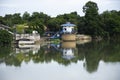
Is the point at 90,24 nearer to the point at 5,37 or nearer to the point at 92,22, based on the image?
the point at 92,22

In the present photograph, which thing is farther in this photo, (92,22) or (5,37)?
(92,22)

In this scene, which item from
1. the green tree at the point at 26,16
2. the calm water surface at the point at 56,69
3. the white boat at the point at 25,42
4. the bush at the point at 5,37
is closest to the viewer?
the calm water surface at the point at 56,69

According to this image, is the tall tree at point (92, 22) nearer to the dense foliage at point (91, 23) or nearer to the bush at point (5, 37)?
the dense foliage at point (91, 23)

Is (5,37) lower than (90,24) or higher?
lower

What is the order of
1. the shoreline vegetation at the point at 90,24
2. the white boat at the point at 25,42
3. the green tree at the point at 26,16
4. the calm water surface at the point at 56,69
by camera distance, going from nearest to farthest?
the calm water surface at the point at 56,69, the white boat at the point at 25,42, the shoreline vegetation at the point at 90,24, the green tree at the point at 26,16

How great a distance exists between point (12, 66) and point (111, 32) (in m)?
23.0

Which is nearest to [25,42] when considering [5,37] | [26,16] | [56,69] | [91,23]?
[5,37]

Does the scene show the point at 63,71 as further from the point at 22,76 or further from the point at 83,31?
the point at 83,31

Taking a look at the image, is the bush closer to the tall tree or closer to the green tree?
the tall tree

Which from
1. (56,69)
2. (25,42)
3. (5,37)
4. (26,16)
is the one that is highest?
(26,16)

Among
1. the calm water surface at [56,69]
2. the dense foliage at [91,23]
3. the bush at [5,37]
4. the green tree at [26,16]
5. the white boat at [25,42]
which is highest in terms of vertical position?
the green tree at [26,16]

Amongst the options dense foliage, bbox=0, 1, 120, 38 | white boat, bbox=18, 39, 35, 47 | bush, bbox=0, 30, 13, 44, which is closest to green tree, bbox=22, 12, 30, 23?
dense foliage, bbox=0, 1, 120, 38

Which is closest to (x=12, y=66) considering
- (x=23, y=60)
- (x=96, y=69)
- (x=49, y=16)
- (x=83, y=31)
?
(x=23, y=60)

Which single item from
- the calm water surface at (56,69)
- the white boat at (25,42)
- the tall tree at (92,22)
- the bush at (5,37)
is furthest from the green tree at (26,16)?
the calm water surface at (56,69)
